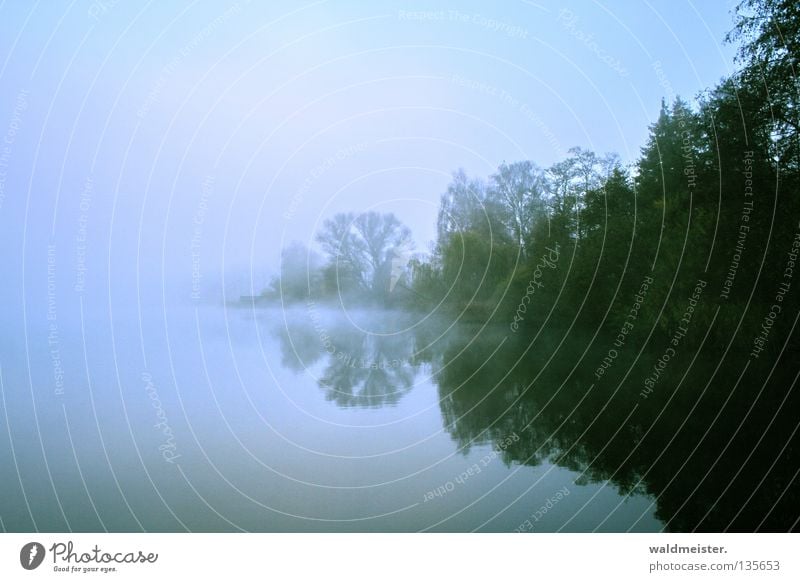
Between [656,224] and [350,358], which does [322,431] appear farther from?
[656,224]

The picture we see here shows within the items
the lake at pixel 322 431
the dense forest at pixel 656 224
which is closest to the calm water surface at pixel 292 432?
the lake at pixel 322 431
